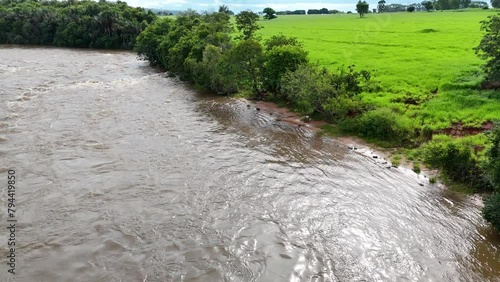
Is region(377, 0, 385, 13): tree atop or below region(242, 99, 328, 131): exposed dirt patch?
atop

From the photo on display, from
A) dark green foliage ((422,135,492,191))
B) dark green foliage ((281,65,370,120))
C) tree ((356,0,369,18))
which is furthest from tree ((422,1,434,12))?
dark green foliage ((422,135,492,191))

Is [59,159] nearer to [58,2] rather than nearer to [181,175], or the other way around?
[181,175]

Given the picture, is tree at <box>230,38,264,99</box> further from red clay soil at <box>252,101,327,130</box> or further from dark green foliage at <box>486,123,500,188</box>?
dark green foliage at <box>486,123,500,188</box>

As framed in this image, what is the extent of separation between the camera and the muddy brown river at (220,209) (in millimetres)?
13500

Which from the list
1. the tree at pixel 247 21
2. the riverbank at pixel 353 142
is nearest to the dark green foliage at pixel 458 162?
the riverbank at pixel 353 142

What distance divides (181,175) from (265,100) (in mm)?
15732

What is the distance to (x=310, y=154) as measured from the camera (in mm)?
22984

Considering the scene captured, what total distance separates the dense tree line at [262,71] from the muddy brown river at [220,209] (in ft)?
9.11

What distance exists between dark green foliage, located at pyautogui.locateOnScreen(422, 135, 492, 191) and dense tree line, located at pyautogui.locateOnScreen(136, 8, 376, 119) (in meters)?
8.39

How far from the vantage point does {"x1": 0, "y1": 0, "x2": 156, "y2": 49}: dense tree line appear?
252 ft

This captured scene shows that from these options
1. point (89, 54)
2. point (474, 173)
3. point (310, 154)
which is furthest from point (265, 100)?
point (89, 54)

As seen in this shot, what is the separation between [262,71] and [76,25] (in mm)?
60125

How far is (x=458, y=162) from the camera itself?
18062 millimetres

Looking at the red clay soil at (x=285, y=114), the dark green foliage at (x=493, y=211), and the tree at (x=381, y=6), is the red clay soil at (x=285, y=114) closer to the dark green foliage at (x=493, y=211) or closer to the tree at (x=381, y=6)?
the dark green foliage at (x=493, y=211)
